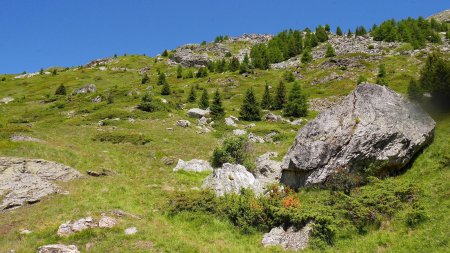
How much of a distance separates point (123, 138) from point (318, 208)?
29.8 m

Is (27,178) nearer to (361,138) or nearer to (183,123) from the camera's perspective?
(361,138)

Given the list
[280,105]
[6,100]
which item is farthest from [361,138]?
[6,100]

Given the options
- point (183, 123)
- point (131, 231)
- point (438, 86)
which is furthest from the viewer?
point (183, 123)

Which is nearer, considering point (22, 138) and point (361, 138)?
point (361, 138)

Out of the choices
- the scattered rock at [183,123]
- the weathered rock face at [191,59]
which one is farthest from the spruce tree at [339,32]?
the scattered rock at [183,123]

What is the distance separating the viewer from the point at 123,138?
151 feet

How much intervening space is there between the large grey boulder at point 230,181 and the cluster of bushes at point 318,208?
5.06 ft

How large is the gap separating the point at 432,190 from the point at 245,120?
4123cm

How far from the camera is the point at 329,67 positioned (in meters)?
102

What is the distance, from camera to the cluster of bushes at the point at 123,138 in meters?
45.4

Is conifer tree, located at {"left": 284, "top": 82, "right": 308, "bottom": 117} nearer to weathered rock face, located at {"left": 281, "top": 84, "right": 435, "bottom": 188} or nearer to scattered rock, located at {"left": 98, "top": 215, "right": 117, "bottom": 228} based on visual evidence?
weathered rock face, located at {"left": 281, "top": 84, "right": 435, "bottom": 188}

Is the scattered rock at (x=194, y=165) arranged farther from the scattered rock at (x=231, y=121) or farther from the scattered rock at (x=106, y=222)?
the scattered rock at (x=231, y=121)

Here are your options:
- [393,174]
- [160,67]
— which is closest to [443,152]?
[393,174]

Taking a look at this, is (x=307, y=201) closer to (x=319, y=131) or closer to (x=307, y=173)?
(x=307, y=173)
